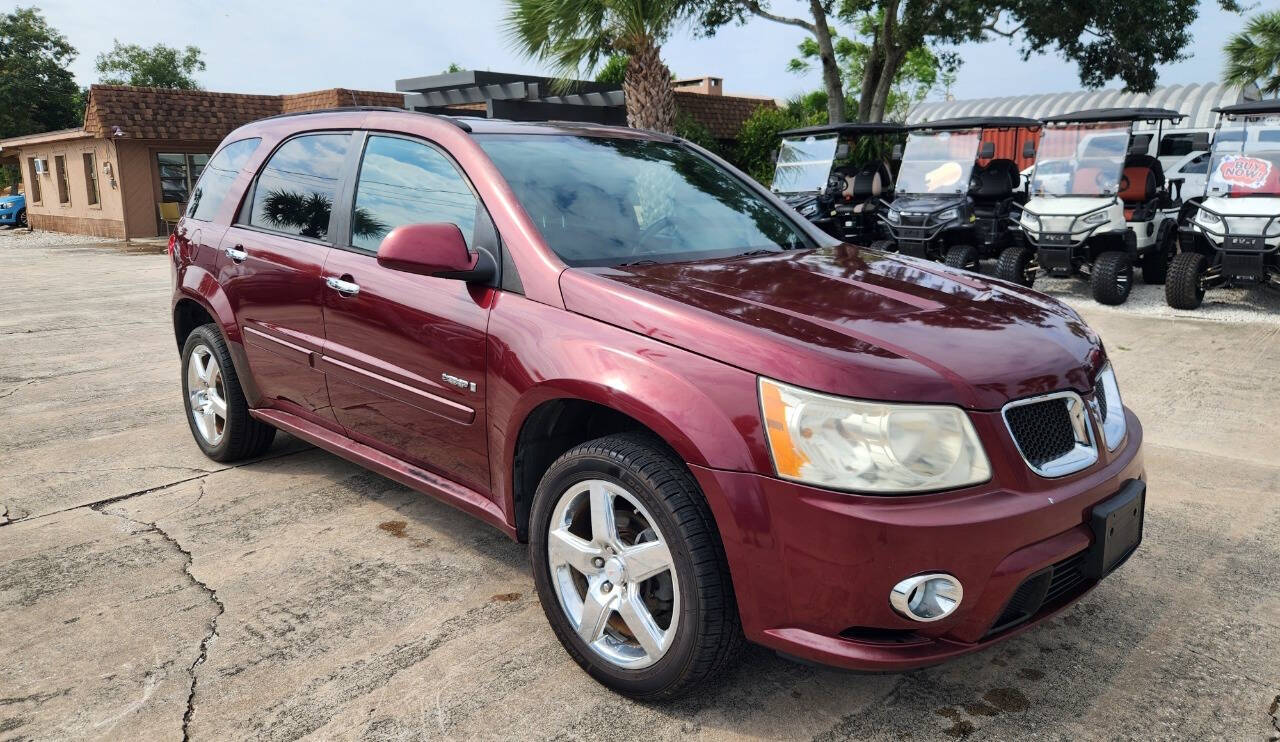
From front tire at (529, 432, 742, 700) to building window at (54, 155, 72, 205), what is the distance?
1285 inches

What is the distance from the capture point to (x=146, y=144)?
2597 cm

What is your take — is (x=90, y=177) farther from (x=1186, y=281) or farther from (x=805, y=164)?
(x=1186, y=281)

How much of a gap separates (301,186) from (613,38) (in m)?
10.7

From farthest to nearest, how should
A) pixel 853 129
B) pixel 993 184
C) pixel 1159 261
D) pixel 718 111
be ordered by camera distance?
pixel 718 111 < pixel 853 129 < pixel 993 184 < pixel 1159 261

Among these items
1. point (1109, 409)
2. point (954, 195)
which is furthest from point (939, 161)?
point (1109, 409)

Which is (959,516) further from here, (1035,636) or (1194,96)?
(1194,96)

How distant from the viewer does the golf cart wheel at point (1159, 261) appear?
11.9 metres

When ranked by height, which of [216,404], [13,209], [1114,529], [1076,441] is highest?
[1076,441]

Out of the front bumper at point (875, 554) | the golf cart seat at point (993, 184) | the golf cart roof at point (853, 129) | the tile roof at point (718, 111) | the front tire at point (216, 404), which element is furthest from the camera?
the tile roof at point (718, 111)

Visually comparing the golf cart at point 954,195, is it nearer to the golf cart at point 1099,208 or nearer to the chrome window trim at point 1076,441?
the golf cart at point 1099,208

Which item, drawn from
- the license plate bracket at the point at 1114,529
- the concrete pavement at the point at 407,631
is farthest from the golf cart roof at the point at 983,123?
the license plate bracket at the point at 1114,529

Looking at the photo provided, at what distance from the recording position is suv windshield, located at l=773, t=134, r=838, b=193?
15.1 m

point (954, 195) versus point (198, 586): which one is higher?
point (954, 195)

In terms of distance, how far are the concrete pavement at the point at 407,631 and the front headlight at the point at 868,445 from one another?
2.58ft
